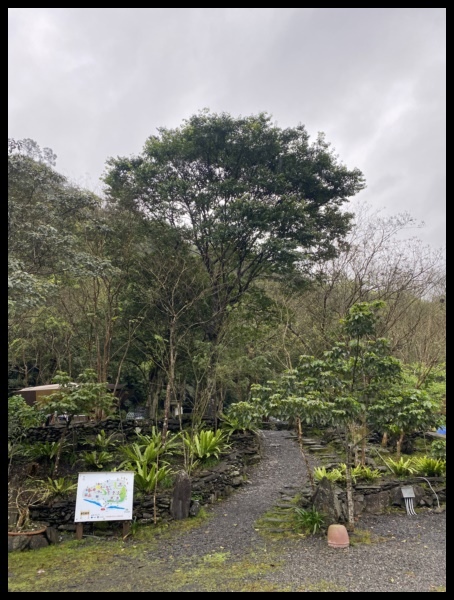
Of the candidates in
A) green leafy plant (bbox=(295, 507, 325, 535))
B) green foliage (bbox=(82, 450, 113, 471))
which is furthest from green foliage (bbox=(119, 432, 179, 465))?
green leafy plant (bbox=(295, 507, 325, 535))

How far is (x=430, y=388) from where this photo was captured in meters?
10.5

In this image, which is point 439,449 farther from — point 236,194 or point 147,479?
point 236,194

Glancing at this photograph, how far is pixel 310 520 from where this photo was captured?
643 centimetres

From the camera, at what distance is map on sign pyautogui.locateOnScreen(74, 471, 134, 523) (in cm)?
659

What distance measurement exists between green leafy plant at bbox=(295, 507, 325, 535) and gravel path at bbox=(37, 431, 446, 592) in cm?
18

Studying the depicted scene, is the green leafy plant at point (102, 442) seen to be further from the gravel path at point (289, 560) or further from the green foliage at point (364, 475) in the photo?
the green foliage at point (364, 475)

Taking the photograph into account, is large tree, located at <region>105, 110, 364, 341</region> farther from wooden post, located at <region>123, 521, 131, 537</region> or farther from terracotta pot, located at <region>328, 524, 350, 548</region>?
terracotta pot, located at <region>328, 524, 350, 548</region>

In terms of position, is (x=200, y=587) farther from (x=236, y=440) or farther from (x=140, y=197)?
(x=140, y=197)

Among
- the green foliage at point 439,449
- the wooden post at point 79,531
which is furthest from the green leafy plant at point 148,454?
the green foliage at point 439,449

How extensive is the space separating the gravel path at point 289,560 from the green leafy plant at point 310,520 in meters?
0.18

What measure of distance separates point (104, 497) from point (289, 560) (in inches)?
126

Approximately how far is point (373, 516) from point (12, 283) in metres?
7.64

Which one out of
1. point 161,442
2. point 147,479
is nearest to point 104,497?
point 147,479

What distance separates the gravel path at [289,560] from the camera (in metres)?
4.75
